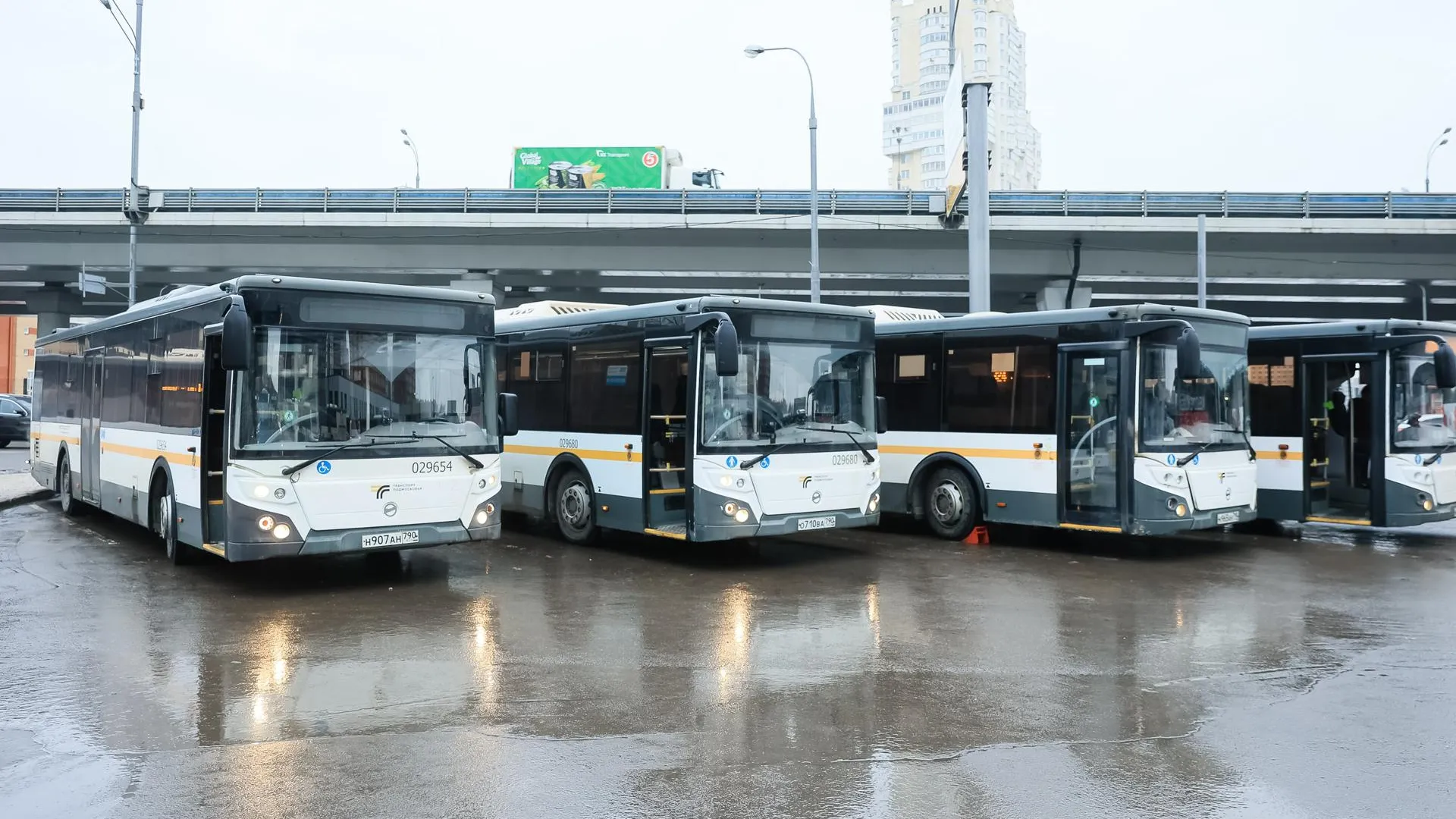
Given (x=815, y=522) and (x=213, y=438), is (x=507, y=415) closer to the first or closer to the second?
(x=213, y=438)

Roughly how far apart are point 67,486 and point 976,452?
12965 millimetres

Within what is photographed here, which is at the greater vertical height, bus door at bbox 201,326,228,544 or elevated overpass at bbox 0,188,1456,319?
elevated overpass at bbox 0,188,1456,319

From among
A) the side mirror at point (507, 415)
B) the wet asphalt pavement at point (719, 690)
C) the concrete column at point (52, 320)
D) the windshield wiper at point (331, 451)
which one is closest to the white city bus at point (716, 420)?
the wet asphalt pavement at point (719, 690)

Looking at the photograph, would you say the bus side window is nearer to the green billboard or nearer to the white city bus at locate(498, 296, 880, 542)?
the white city bus at locate(498, 296, 880, 542)

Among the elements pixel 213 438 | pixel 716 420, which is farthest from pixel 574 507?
pixel 213 438

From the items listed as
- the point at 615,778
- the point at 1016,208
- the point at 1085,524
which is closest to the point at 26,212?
the point at 1016,208

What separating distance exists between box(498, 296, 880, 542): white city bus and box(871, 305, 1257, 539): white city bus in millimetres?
2096

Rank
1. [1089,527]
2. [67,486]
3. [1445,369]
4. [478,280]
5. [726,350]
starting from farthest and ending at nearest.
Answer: [478,280] → [67,486] → [1445,369] → [1089,527] → [726,350]

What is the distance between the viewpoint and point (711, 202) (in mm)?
38906

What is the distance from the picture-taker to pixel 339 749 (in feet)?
19.8

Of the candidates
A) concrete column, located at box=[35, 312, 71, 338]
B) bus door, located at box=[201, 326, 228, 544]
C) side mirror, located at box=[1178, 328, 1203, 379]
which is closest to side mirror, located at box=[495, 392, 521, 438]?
bus door, located at box=[201, 326, 228, 544]

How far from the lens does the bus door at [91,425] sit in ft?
48.4

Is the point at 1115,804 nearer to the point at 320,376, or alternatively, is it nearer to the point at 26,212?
the point at 320,376

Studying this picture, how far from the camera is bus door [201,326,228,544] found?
10711 mm
